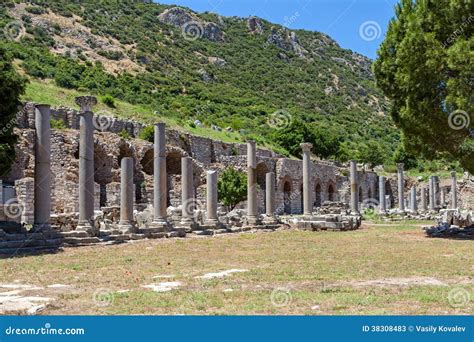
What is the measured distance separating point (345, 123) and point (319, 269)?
275ft

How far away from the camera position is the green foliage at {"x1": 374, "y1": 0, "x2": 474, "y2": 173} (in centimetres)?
2034

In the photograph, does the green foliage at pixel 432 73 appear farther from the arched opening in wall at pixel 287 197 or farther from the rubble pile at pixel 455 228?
the arched opening in wall at pixel 287 197

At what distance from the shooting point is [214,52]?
3922 inches

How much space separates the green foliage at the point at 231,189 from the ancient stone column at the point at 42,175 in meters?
24.3

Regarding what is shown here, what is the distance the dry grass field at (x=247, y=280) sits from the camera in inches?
302

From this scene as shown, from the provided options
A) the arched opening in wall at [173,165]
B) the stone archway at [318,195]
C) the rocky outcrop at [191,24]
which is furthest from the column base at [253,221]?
the rocky outcrop at [191,24]

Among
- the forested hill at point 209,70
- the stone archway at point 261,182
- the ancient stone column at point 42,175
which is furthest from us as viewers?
the forested hill at point 209,70

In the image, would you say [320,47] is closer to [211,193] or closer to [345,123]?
[345,123]

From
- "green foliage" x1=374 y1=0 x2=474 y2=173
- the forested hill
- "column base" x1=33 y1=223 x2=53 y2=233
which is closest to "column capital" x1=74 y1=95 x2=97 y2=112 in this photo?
"column base" x1=33 y1=223 x2=53 y2=233

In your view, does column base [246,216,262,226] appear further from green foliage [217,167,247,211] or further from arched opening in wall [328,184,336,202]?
arched opening in wall [328,184,336,202]

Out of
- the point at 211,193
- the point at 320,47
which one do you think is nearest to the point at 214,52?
the point at 320,47

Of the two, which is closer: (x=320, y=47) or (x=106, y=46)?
(x=106, y=46)

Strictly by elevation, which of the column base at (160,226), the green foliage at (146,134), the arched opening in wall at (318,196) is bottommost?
the column base at (160,226)

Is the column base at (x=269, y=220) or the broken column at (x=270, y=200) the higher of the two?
the broken column at (x=270, y=200)
